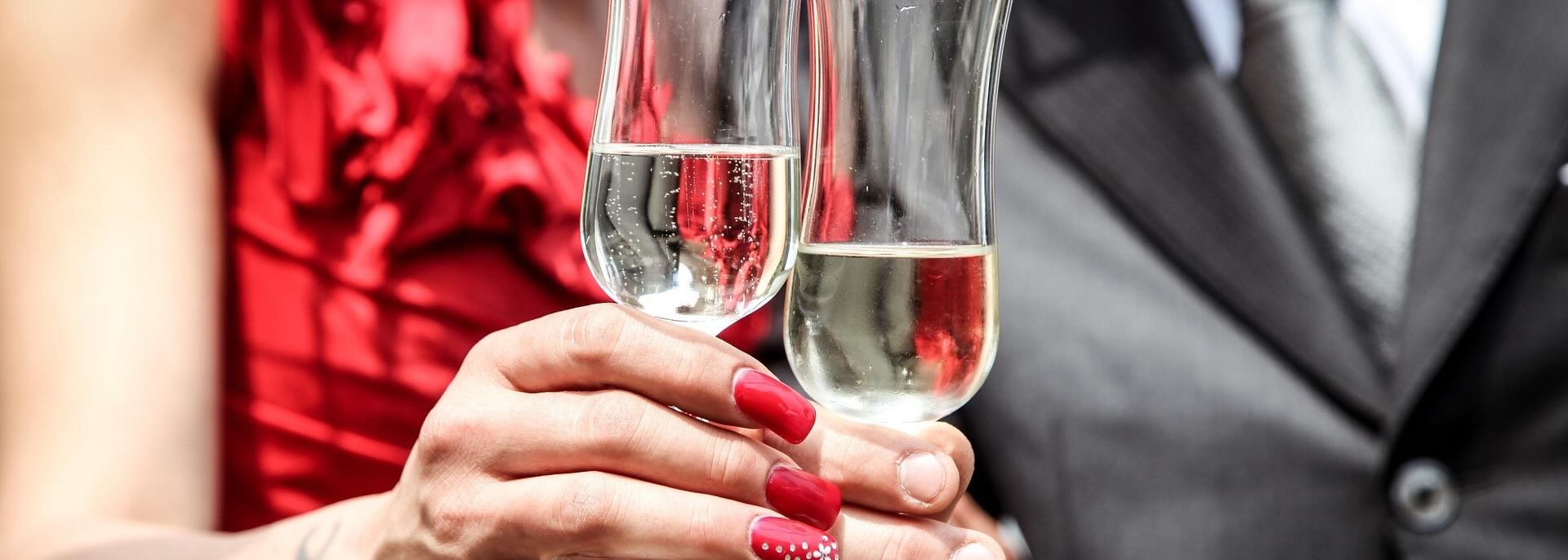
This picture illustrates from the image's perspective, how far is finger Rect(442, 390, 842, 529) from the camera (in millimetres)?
548

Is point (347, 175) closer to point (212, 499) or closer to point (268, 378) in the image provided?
point (268, 378)

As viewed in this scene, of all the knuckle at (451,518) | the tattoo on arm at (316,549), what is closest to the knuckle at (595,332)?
the knuckle at (451,518)

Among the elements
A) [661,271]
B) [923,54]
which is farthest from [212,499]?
[923,54]

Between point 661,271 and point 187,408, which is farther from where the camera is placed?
point 187,408

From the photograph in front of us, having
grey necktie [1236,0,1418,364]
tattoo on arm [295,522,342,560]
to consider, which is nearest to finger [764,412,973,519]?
tattoo on arm [295,522,342,560]

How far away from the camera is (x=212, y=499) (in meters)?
1.09

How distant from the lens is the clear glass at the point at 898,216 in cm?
55

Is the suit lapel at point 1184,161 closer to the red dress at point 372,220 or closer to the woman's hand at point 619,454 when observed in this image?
the red dress at point 372,220

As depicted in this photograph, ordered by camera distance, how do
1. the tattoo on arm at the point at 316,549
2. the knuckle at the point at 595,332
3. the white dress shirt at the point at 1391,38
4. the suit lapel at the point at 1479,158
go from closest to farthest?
the knuckle at the point at 595,332, the tattoo on arm at the point at 316,549, the suit lapel at the point at 1479,158, the white dress shirt at the point at 1391,38

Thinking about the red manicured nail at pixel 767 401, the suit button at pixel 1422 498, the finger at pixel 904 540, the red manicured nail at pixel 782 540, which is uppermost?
the red manicured nail at pixel 767 401

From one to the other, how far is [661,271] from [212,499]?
0.74m

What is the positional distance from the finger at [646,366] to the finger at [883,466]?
0.11ft

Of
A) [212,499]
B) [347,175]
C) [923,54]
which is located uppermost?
[923,54]

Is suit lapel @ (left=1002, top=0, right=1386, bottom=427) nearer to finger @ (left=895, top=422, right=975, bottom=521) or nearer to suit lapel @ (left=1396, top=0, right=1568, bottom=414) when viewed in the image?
suit lapel @ (left=1396, top=0, right=1568, bottom=414)
